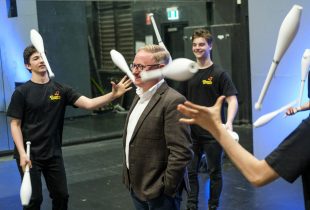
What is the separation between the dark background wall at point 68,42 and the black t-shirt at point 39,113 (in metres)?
5.05

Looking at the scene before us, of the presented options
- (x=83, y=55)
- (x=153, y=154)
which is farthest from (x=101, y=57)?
(x=153, y=154)

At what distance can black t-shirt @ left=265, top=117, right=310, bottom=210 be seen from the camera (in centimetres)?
144

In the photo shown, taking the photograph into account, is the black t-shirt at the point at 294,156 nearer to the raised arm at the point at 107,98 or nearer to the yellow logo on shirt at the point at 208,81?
the raised arm at the point at 107,98

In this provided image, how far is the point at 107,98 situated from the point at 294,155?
188cm

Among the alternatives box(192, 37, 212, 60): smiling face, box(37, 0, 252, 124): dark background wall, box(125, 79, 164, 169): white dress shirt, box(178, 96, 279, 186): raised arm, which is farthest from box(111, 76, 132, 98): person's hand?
box(37, 0, 252, 124): dark background wall

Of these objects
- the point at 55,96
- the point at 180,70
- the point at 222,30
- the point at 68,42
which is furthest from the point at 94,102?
the point at 68,42

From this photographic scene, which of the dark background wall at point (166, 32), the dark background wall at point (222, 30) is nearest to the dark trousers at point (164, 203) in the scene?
the dark background wall at point (222, 30)

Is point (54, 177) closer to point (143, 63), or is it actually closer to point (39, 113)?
point (39, 113)

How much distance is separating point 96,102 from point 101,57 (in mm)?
6928

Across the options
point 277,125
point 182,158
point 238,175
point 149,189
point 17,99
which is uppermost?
point 17,99

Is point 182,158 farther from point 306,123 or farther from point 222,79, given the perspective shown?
point 222,79

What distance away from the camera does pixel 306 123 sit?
145 cm

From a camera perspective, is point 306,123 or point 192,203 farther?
point 192,203

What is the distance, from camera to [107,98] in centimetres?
315
